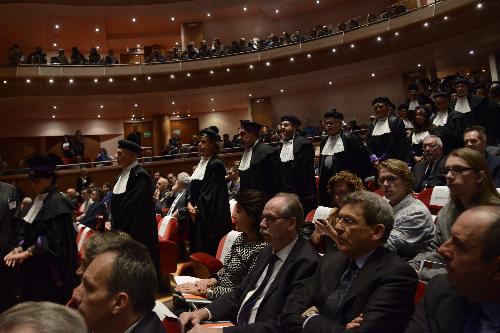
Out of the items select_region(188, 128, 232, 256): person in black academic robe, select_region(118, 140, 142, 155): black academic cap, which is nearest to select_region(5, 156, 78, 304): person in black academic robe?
select_region(118, 140, 142, 155): black academic cap

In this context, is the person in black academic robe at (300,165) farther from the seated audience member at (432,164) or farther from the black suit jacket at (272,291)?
the black suit jacket at (272,291)

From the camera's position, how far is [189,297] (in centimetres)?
322

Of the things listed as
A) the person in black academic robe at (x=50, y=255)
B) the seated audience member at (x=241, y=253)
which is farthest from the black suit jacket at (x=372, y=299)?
the person in black academic robe at (x=50, y=255)

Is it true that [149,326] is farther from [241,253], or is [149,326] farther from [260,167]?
[260,167]

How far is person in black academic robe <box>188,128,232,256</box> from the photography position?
5562 mm

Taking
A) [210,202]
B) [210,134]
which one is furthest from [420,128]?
[210,202]

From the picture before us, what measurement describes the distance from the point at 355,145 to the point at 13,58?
16.9 metres

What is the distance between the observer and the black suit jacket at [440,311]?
1.69 m

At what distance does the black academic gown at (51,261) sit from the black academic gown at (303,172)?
307 centimetres

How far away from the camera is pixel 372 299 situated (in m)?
2.12

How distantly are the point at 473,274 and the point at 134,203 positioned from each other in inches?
153

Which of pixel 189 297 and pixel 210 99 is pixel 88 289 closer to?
pixel 189 297

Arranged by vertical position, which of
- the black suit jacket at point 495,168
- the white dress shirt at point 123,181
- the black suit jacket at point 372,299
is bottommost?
the black suit jacket at point 372,299

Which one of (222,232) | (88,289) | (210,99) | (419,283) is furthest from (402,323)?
(210,99)
